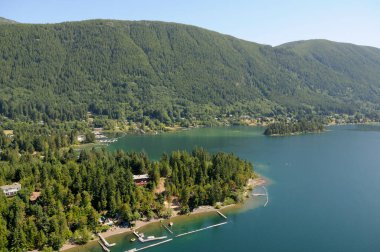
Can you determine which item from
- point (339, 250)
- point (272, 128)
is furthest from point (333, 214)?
point (272, 128)

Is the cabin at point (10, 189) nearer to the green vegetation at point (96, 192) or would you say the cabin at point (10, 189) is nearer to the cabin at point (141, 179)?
the green vegetation at point (96, 192)

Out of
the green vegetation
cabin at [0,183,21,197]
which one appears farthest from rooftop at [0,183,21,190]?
the green vegetation

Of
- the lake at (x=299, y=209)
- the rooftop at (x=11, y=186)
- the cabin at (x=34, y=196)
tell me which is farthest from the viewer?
the rooftop at (x=11, y=186)

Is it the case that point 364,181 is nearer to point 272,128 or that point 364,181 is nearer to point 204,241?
point 204,241

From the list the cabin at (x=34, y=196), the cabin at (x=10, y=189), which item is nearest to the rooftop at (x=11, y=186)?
the cabin at (x=10, y=189)

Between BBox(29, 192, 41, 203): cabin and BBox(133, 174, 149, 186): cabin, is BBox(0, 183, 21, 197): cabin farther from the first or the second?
BBox(133, 174, 149, 186): cabin
